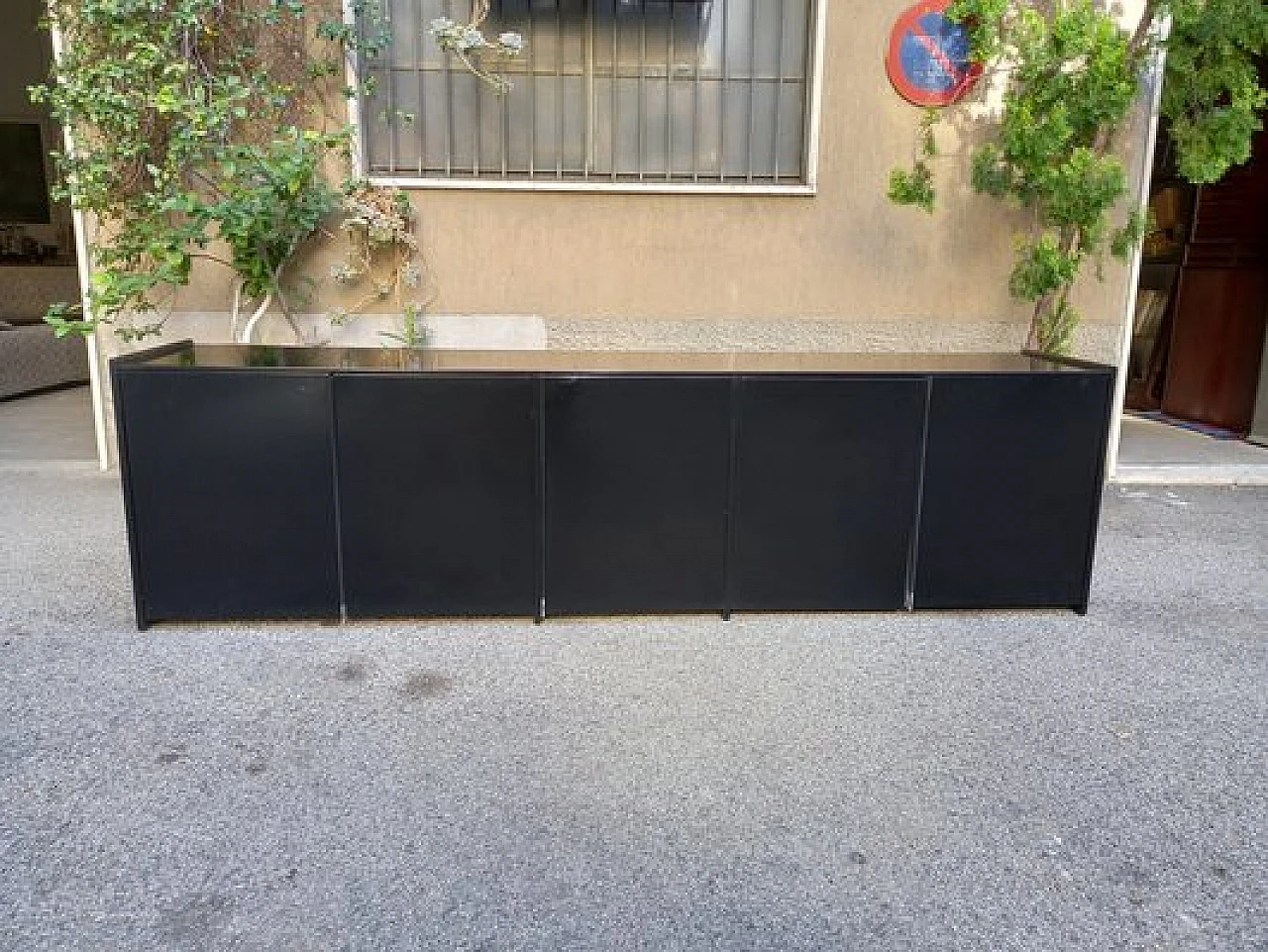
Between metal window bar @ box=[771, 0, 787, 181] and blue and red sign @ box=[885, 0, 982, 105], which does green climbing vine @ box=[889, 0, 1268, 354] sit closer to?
blue and red sign @ box=[885, 0, 982, 105]

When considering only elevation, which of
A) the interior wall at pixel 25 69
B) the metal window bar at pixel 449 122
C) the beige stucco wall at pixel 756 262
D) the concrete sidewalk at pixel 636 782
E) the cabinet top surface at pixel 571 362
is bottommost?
the concrete sidewalk at pixel 636 782

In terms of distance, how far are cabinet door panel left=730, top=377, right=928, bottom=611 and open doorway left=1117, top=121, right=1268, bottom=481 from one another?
10.8 ft

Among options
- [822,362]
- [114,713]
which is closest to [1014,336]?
[822,362]

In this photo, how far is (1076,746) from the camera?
2.62m

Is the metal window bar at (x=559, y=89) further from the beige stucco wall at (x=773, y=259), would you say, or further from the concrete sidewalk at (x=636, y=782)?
the concrete sidewalk at (x=636, y=782)

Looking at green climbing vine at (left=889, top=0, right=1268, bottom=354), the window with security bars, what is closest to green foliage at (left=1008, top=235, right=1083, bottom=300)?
green climbing vine at (left=889, top=0, right=1268, bottom=354)

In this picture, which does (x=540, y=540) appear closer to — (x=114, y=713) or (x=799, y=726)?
(x=799, y=726)

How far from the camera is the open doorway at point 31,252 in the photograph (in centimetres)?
846

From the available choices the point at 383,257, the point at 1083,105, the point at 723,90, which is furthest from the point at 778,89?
the point at 383,257

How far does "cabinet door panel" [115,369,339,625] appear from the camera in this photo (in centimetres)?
315

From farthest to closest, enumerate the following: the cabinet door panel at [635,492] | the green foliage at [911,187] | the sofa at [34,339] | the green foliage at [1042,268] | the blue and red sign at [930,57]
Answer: the sofa at [34,339] → the blue and red sign at [930,57] → the green foliage at [911,187] → the green foliage at [1042,268] → the cabinet door panel at [635,492]

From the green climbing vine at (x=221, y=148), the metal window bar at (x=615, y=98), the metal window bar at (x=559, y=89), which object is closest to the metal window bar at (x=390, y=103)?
the green climbing vine at (x=221, y=148)

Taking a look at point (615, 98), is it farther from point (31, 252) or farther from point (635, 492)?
point (31, 252)

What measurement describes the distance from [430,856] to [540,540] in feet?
4.69
